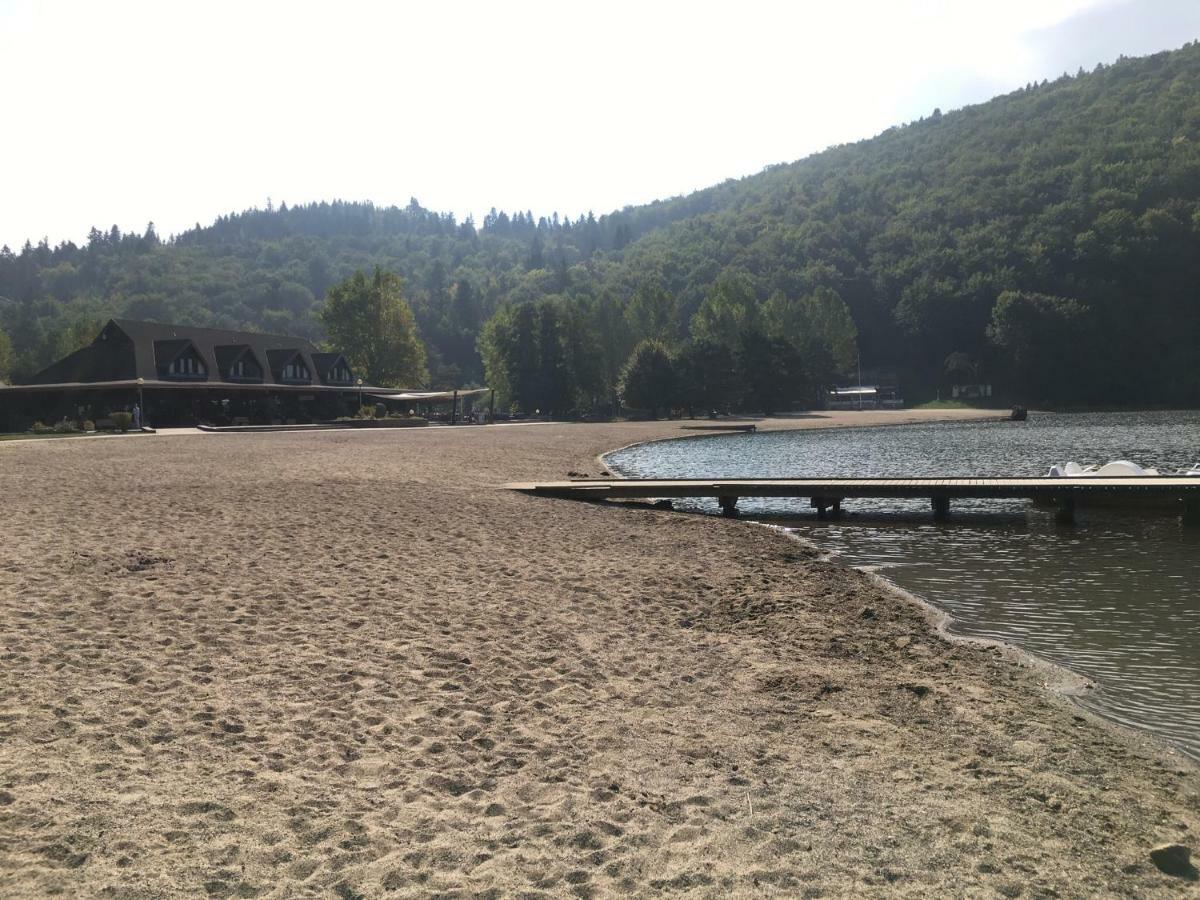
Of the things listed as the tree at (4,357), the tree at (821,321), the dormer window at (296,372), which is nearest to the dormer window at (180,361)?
the dormer window at (296,372)

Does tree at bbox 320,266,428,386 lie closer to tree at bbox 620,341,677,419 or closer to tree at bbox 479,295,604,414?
tree at bbox 479,295,604,414

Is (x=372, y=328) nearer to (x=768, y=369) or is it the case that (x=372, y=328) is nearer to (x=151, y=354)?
(x=151, y=354)

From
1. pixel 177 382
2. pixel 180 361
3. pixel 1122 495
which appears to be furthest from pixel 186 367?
pixel 1122 495

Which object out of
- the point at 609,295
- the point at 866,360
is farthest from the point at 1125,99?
Answer: the point at 609,295

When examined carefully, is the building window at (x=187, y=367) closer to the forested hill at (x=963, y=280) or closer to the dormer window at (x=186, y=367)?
the dormer window at (x=186, y=367)

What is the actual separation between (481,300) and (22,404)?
427 ft

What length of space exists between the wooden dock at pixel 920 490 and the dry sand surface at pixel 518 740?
8443mm

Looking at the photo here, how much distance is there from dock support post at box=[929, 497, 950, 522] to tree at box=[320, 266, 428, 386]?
252ft

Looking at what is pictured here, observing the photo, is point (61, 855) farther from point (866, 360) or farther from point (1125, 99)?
point (1125, 99)

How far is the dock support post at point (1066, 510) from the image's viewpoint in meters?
18.5

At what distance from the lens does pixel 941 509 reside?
1962 centimetres

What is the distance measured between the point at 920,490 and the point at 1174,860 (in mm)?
15838

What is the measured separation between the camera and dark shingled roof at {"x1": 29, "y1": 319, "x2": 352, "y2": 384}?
52.9m

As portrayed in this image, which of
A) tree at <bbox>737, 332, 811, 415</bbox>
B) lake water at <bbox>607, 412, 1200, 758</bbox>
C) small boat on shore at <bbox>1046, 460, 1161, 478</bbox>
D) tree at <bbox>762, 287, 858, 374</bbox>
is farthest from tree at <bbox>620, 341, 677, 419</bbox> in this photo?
small boat on shore at <bbox>1046, 460, 1161, 478</bbox>
